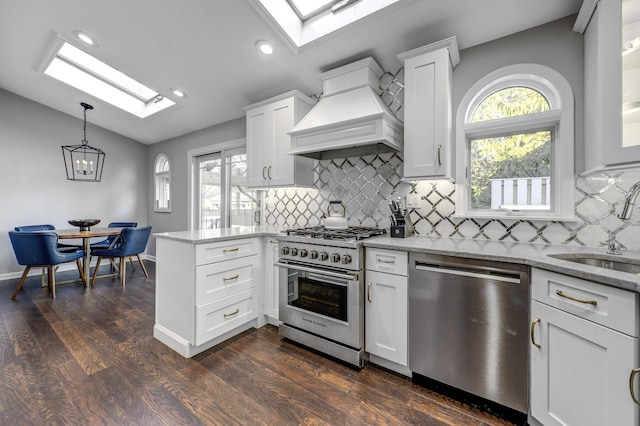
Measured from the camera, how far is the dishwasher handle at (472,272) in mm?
1502

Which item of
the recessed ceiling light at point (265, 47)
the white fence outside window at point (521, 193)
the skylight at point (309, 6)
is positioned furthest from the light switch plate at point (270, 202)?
the white fence outside window at point (521, 193)

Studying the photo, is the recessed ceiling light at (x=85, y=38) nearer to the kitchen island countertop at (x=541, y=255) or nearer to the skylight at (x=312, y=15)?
the skylight at (x=312, y=15)

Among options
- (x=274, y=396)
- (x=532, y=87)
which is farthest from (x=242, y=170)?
(x=532, y=87)

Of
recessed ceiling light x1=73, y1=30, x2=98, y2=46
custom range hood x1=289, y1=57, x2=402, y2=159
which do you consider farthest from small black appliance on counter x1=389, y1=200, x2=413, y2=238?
recessed ceiling light x1=73, y1=30, x2=98, y2=46

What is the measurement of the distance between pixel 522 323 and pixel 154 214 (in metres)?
6.38

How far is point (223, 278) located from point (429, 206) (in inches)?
74.6

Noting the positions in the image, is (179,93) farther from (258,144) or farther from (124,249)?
(124,249)

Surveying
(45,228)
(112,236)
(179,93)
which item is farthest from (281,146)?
(45,228)

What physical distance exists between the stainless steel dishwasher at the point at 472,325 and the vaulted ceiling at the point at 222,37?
1.74 meters

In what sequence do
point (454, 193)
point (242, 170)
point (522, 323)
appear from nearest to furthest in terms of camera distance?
point (522, 323) → point (454, 193) → point (242, 170)

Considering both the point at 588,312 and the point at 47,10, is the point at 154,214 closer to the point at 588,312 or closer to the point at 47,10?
the point at 47,10

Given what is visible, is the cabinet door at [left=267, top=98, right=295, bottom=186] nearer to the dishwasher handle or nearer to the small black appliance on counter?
the small black appliance on counter

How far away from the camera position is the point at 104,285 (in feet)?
13.4

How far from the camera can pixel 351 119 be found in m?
2.21
